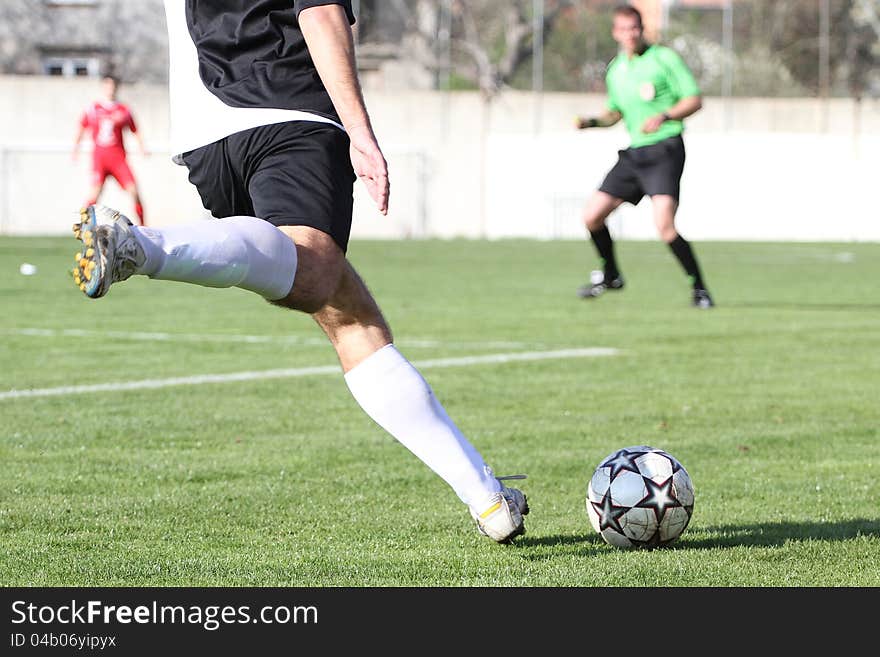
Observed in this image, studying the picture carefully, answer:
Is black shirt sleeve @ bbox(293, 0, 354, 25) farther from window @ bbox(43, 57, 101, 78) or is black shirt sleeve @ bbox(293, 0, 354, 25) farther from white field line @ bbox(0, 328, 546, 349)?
window @ bbox(43, 57, 101, 78)

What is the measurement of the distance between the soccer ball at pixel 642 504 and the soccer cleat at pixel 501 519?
10.7 inches

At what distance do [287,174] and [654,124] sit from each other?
8875 millimetres

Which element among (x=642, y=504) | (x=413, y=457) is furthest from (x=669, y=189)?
(x=642, y=504)

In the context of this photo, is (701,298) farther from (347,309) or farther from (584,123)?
(347,309)

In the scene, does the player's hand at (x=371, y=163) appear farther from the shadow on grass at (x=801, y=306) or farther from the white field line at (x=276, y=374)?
the shadow on grass at (x=801, y=306)

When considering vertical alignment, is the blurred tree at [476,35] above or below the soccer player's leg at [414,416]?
below

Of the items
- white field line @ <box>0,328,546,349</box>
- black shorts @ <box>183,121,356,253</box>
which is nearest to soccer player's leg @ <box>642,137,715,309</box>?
white field line @ <box>0,328,546,349</box>

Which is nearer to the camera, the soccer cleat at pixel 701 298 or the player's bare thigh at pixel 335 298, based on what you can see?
the player's bare thigh at pixel 335 298

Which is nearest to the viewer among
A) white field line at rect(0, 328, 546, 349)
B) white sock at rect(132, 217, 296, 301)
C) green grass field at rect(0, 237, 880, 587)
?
white sock at rect(132, 217, 296, 301)

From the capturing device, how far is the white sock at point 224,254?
3580mm

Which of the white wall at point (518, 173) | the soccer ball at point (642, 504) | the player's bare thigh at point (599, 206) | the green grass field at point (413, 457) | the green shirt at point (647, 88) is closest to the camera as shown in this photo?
the green grass field at point (413, 457)

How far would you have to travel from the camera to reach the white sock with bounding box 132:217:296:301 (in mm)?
3580

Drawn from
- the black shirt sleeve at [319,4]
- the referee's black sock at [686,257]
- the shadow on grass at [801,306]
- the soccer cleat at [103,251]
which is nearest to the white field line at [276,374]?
the referee's black sock at [686,257]

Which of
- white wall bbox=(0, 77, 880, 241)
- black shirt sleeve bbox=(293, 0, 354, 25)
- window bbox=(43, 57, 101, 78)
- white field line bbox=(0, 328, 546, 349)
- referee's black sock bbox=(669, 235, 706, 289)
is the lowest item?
white wall bbox=(0, 77, 880, 241)
